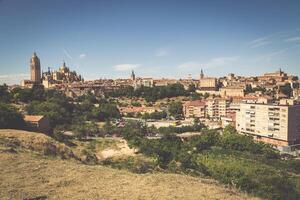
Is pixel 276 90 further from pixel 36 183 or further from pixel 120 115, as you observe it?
pixel 36 183

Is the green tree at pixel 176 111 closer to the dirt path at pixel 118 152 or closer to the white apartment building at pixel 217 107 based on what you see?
the white apartment building at pixel 217 107

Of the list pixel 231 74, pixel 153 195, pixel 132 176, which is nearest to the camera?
pixel 153 195

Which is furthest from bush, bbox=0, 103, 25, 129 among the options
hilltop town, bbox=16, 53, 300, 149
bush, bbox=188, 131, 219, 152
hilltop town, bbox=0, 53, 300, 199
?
hilltop town, bbox=16, 53, 300, 149

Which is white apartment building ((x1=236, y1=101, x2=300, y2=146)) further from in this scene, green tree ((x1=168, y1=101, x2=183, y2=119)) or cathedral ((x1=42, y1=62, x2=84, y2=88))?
cathedral ((x1=42, y1=62, x2=84, y2=88))

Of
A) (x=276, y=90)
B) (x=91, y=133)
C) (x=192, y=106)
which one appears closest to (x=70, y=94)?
(x=192, y=106)

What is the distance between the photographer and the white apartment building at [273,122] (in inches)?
949

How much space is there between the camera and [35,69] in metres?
57.7

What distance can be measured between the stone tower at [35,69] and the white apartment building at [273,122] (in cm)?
4157

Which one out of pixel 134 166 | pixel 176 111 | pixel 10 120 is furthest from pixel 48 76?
pixel 134 166

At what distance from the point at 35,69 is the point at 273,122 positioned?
45.8 m

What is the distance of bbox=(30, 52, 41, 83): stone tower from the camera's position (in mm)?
56394

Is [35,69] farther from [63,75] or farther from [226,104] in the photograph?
[226,104]

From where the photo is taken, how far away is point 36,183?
7.93m

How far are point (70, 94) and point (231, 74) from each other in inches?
1623
